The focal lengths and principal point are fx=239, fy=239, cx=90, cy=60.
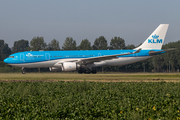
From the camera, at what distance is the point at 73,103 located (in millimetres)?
10688

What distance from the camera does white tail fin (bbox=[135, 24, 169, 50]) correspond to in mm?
44438

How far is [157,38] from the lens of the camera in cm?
4481

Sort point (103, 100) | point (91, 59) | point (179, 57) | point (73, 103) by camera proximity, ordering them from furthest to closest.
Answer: point (179, 57), point (91, 59), point (103, 100), point (73, 103)

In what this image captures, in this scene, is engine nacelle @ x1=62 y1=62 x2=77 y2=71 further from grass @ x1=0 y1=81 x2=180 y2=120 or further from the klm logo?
grass @ x1=0 y1=81 x2=180 y2=120

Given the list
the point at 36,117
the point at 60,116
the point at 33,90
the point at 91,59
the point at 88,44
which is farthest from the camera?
the point at 88,44

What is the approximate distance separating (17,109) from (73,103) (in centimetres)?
240

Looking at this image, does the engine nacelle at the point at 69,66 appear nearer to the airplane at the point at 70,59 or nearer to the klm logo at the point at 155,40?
the airplane at the point at 70,59

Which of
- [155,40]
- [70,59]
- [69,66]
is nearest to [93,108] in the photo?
[69,66]

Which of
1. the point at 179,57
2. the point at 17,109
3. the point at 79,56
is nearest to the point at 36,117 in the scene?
the point at 17,109

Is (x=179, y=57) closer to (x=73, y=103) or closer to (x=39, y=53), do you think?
(x=39, y=53)

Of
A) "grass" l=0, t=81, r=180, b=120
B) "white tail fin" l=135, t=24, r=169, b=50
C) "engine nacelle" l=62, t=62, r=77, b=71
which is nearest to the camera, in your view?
"grass" l=0, t=81, r=180, b=120

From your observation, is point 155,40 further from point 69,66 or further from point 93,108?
point 93,108

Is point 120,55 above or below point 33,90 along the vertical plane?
above

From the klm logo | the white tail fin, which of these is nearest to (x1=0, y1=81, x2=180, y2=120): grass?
the white tail fin
